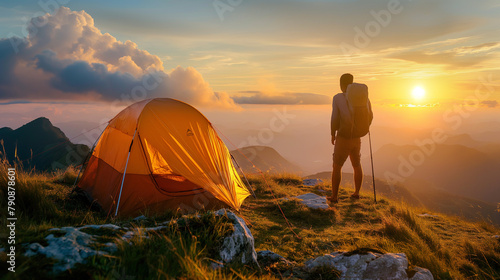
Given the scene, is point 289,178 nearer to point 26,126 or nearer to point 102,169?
point 102,169

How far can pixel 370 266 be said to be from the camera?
11.2ft

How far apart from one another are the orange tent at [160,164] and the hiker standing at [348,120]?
3.24 metres

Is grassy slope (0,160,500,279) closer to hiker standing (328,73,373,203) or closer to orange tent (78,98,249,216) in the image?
orange tent (78,98,249,216)

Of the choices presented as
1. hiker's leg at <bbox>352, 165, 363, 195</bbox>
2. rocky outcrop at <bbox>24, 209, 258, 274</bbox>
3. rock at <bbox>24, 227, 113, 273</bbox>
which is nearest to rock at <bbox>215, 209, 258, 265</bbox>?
rocky outcrop at <bbox>24, 209, 258, 274</bbox>

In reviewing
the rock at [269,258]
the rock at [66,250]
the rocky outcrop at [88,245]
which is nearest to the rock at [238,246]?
the rocky outcrop at [88,245]

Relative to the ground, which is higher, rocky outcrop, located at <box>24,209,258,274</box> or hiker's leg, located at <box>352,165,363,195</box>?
rocky outcrop, located at <box>24,209,258,274</box>

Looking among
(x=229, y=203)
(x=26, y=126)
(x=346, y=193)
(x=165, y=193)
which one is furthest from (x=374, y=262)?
(x=26, y=126)

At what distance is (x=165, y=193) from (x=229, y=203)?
1534 millimetres

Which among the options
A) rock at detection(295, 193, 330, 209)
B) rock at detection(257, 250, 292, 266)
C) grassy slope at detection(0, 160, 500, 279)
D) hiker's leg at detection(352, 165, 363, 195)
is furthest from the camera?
hiker's leg at detection(352, 165, 363, 195)

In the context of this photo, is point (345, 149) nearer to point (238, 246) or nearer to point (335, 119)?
point (335, 119)

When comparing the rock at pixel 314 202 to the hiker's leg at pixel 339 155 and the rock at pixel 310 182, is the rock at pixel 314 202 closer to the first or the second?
the hiker's leg at pixel 339 155

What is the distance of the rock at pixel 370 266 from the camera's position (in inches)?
128

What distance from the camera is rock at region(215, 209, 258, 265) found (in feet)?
10.3

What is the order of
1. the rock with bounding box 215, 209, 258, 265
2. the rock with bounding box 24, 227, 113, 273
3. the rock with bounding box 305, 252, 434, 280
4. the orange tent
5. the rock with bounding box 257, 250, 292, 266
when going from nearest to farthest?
the rock with bounding box 24, 227, 113, 273 → the rock with bounding box 215, 209, 258, 265 → the rock with bounding box 305, 252, 434, 280 → the rock with bounding box 257, 250, 292, 266 → the orange tent
